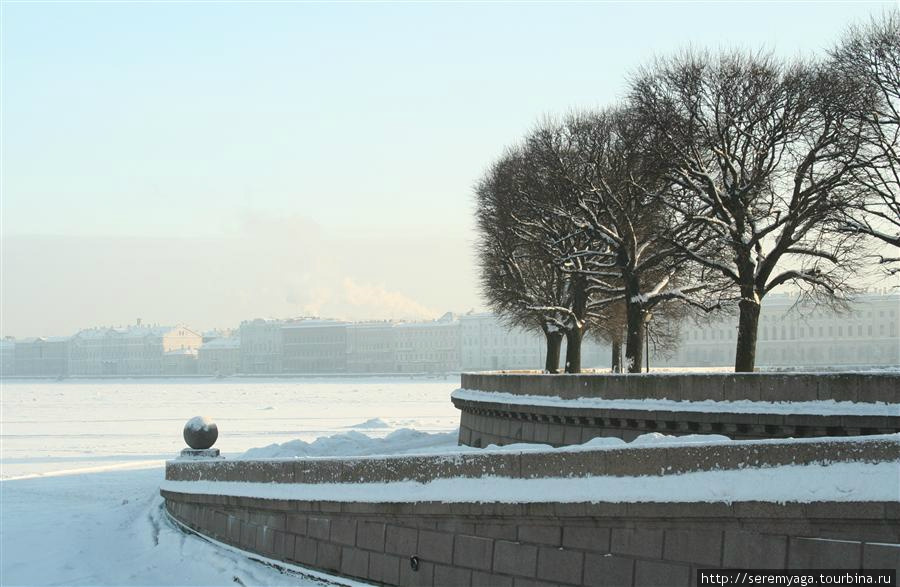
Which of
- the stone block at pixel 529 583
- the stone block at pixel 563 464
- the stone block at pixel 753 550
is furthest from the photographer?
the stone block at pixel 529 583

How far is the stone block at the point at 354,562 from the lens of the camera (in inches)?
613

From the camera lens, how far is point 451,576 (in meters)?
14.0

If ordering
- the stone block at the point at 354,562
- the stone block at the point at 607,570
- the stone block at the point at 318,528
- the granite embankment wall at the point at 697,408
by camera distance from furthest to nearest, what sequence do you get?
the granite embankment wall at the point at 697,408, the stone block at the point at 318,528, the stone block at the point at 354,562, the stone block at the point at 607,570

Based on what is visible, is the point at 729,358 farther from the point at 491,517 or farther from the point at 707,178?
the point at 491,517

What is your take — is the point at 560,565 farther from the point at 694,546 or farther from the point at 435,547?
the point at 435,547

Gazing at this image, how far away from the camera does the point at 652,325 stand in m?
57.1

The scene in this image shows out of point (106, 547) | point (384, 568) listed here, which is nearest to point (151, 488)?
point (106, 547)

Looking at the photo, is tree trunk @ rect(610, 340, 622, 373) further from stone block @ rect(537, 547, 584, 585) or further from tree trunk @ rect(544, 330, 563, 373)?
stone block @ rect(537, 547, 584, 585)

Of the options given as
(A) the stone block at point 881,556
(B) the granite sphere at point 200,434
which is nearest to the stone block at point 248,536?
(B) the granite sphere at point 200,434

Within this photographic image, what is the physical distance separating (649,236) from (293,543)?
2541 cm

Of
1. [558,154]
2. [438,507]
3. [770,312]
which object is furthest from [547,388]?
[770,312]

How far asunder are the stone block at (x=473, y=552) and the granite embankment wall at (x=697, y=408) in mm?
7416

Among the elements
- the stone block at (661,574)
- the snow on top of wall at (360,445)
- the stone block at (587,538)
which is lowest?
the snow on top of wall at (360,445)

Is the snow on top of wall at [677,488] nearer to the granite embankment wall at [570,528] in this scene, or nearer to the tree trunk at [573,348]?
the granite embankment wall at [570,528]
